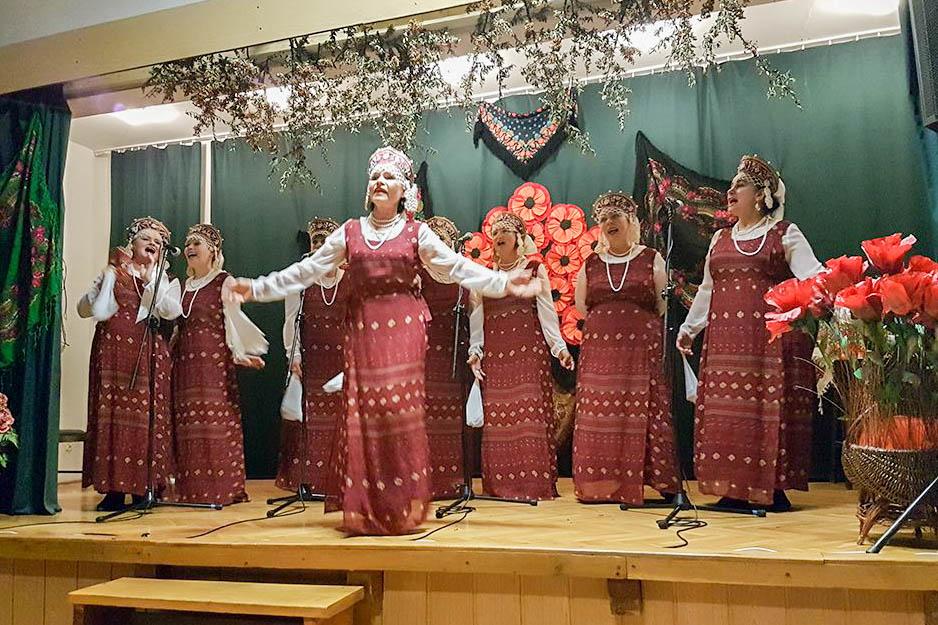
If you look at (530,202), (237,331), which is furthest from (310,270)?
(530,202)

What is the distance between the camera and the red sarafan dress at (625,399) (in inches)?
161

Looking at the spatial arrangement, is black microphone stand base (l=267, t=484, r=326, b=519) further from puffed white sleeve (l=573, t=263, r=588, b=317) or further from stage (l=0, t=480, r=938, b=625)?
puffed white sleeve (l=573, t=263, r=588, b=317)

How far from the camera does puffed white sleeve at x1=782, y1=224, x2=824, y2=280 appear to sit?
3715mm

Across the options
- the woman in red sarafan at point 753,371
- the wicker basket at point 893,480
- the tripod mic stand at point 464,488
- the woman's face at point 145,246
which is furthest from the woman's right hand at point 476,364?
the wicker basket at point 893,480

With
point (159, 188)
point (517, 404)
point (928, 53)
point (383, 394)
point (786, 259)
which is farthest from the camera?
point (159, 188)

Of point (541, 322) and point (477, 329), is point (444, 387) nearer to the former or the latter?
point (477, 329)

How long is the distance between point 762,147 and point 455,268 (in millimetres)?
2608

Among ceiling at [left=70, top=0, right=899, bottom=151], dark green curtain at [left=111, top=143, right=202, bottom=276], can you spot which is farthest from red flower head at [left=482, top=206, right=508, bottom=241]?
dark green curtain at [left=111, top=143, right=202, bottom=276]

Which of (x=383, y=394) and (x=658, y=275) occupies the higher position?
(x=658, y=275)

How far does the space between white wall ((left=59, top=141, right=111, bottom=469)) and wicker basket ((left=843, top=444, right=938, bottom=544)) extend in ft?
18.4

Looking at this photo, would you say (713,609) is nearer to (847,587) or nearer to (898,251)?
(847,587)

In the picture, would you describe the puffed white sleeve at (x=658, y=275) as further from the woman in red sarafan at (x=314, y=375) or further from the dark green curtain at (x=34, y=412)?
the dark green curtain at (x=34, y=412)

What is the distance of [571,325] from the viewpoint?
5.27 m

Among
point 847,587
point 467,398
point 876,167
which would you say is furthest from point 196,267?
point 876,167
